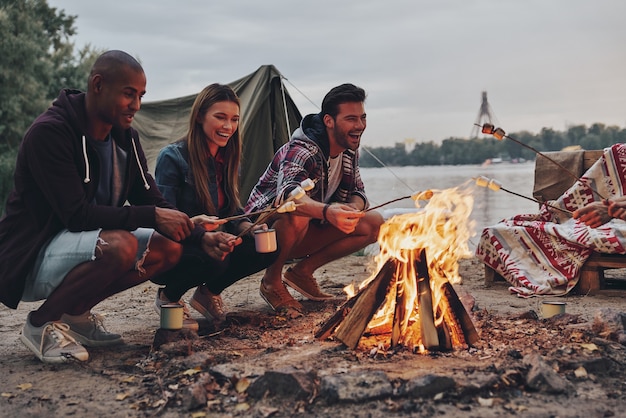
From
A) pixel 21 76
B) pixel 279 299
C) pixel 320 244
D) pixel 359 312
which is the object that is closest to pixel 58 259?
pixel 359 312

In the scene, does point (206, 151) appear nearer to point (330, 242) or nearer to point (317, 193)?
point (317, 193)

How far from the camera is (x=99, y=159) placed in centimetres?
336

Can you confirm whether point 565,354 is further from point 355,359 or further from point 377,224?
point 377,224

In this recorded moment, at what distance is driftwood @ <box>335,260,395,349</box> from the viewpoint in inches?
127

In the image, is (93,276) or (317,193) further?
(317,193)

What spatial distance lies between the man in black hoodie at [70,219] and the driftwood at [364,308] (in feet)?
3.10

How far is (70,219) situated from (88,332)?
76 cm

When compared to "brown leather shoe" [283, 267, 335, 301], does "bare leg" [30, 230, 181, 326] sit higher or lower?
higher

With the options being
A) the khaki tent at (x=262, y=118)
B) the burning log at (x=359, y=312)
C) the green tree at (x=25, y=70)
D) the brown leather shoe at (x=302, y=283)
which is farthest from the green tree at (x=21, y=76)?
the burning log at (x=359, y=312)

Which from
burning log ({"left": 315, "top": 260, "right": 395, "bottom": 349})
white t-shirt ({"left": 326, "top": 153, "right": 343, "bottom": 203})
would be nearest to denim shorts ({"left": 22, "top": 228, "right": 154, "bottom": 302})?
burning log ({"left": 315, "top": 260, "right": 395, "bottom": 349})

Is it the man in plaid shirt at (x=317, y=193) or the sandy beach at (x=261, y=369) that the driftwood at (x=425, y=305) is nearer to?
the sandy beach at (x=261, y=369)

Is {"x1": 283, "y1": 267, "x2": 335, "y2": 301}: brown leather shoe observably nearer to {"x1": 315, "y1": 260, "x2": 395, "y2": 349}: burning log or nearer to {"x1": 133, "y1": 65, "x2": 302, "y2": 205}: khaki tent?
{"x1": 315, "y1": 260, "x2": 395, "y2": 349}: burning log

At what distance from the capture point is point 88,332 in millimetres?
3600

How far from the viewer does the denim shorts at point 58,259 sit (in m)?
3.18
